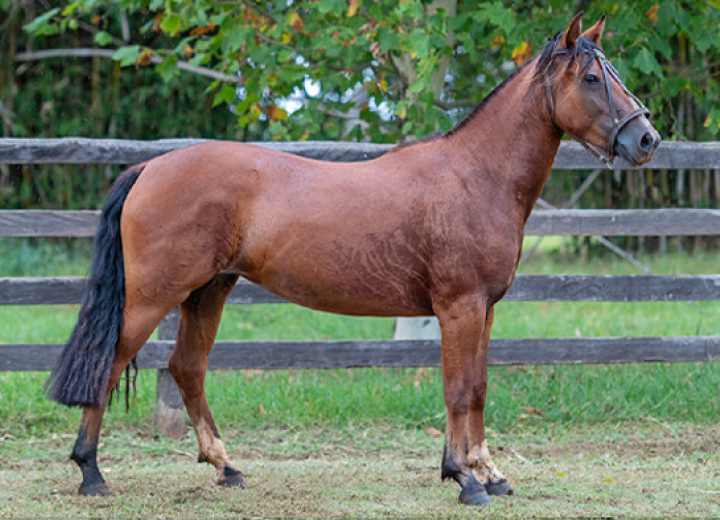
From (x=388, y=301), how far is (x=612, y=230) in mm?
1998

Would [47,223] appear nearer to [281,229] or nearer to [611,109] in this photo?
[281,229]

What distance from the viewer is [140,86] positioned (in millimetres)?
12250

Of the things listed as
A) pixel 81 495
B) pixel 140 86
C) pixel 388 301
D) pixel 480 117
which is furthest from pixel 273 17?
pixel 140 86

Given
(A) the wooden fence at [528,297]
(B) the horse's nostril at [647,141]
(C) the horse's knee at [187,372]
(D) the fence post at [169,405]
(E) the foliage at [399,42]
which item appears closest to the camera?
(B) the horse's nostril at [647,141]

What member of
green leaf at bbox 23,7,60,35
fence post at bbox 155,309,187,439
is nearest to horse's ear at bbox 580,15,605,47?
fence post at bbox 155,309,187,439

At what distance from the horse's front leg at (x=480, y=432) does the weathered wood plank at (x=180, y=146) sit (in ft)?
4.82

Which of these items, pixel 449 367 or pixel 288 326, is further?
pixel 288 326

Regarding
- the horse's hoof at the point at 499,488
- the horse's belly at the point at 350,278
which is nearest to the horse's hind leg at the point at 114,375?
the horse's belly at the point at 350,278

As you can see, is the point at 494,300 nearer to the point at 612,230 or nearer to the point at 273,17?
the point at 612,230

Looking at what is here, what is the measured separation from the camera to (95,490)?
4008mm

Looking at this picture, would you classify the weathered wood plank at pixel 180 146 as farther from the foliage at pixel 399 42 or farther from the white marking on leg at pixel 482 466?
the white marking on leg at pixel 482 466

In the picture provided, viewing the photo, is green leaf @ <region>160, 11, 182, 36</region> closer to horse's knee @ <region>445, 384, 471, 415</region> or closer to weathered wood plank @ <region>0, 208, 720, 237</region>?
weathered wood plank @ <region>0, 208, 720, 237</region>

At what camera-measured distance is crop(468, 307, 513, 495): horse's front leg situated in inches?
164

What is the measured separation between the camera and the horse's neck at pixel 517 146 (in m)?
4.07
